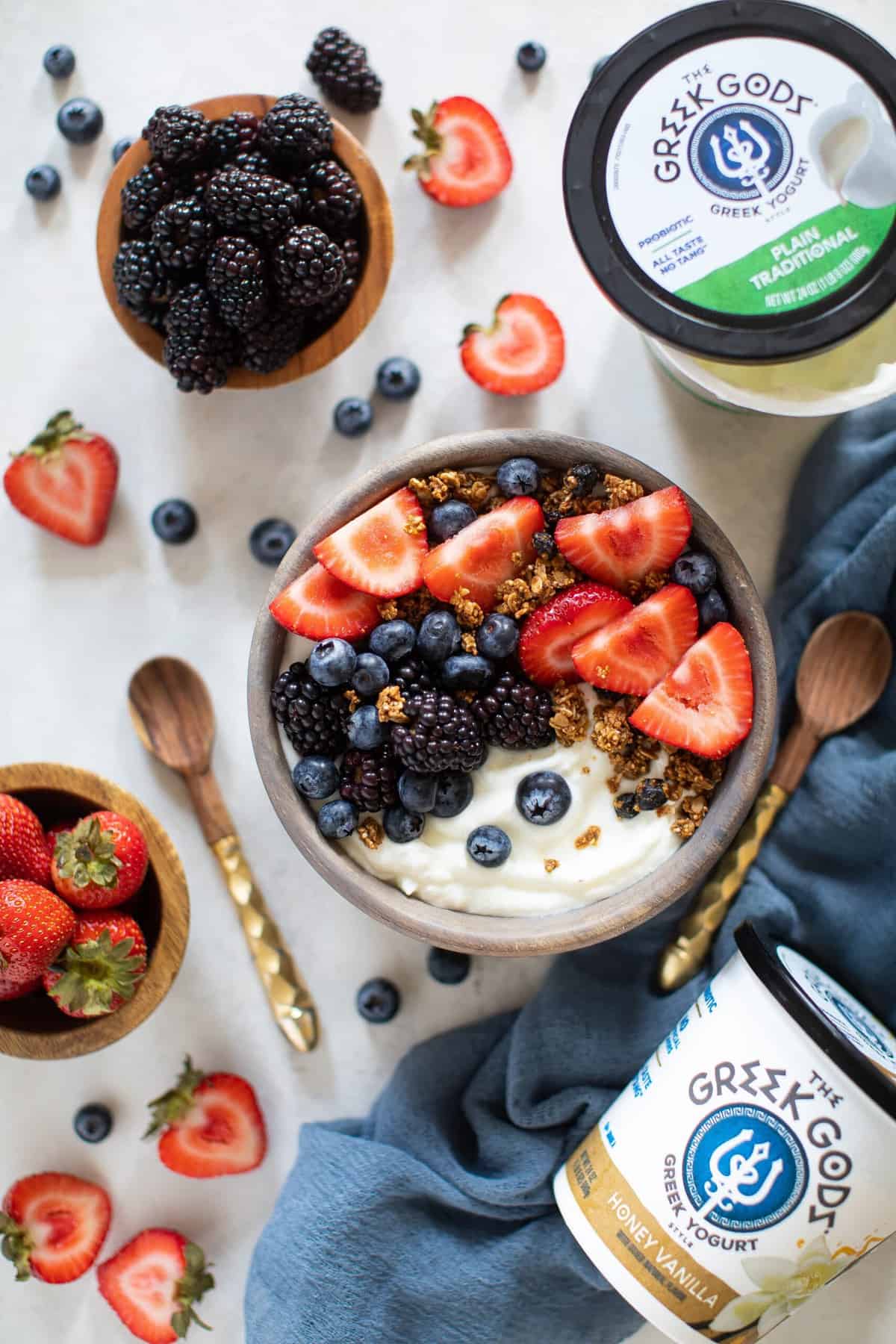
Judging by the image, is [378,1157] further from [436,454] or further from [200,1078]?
[436,454]

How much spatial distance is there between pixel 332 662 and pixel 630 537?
38 centimetres

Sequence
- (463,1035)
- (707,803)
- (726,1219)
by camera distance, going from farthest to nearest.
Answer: (463,1035) → (707,803) → (726,1219)

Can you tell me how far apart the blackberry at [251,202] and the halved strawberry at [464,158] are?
12.4 inches

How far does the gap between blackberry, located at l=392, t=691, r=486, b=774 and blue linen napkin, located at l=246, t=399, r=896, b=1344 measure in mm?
471

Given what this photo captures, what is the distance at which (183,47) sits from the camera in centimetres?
167

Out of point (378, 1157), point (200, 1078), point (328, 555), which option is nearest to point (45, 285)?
point (328, 555)

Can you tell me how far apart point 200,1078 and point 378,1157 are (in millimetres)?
294

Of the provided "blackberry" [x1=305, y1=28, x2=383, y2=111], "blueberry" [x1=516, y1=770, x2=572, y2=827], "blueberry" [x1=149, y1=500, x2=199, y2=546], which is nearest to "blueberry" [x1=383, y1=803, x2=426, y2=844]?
"blueberry" [x1=516, y1=770, x2=572, y2=827]

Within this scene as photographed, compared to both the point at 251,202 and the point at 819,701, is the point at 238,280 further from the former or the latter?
the point at 819,701

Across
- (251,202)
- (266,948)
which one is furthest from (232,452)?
(266,948)

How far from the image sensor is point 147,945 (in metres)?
1.46

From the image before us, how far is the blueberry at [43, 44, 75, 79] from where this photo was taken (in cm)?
164

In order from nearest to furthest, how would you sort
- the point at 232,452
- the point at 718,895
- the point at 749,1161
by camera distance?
the point at 749,1161, the point at 718,895, the point at 232,452

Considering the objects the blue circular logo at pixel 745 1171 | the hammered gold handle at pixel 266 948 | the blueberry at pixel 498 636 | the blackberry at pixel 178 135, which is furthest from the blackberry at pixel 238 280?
the blue circular logo at pixel 745 1171
